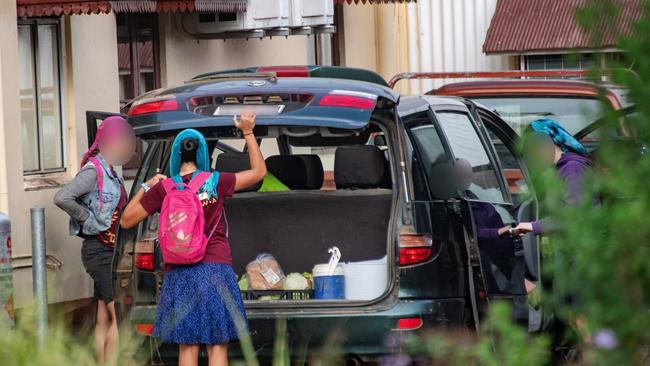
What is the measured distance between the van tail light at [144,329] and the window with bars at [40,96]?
449 centimetres

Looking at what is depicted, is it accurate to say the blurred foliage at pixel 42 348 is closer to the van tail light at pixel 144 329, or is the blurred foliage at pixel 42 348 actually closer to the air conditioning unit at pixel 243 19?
the van tail light at pixel 144 329

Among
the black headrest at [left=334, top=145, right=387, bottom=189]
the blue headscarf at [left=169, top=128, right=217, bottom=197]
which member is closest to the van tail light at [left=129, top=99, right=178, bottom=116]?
the blue headscarf at [left=169, top=128, right=217, bottom=197]

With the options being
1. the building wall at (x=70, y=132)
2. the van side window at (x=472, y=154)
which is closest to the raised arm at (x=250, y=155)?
the van side window at (x=472, y=154)

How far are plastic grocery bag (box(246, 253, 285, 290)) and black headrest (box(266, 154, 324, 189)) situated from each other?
774 millimetres

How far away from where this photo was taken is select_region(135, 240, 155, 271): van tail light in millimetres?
6809

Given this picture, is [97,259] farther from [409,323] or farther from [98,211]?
[409,323]

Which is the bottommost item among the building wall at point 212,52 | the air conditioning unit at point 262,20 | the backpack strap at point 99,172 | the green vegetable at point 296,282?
the green vegetable at point 296,282

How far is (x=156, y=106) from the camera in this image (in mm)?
6484

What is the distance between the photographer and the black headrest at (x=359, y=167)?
702cm

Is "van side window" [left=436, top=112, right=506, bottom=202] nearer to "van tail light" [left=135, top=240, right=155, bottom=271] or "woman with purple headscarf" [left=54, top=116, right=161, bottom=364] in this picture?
"van tail light" [left=135, top=240, right=155, bottom=271]

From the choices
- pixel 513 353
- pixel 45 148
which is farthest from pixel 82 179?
Result: pixel 513 353

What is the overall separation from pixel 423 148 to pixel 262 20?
7.86 meters

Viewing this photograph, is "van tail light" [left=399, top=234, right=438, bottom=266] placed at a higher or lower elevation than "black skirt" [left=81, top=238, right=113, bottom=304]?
higher

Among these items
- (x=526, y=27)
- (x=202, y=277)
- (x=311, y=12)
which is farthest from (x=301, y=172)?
(x=526, y=27)
